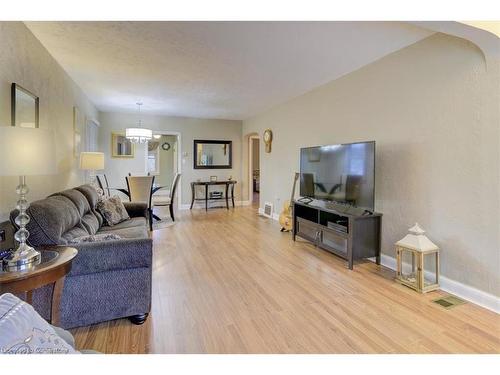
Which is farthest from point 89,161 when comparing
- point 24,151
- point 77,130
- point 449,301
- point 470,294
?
point 470,294

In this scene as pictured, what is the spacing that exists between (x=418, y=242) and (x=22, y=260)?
120 inches

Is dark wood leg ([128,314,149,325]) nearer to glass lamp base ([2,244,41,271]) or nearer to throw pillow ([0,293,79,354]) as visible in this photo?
glass lamp base ([2,244,41,271])

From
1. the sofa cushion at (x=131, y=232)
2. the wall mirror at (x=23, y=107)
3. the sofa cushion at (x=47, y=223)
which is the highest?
the wall mirror at (x=23, y=107)

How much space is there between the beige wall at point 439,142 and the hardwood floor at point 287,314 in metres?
0.51

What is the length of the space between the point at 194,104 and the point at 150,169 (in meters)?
5.43

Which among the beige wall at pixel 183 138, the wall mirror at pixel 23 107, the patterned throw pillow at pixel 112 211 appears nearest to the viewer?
the wall mirror at pixel 23 107

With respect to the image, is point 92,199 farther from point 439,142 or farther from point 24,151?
point 439,142

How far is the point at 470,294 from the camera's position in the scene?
8.06 feet

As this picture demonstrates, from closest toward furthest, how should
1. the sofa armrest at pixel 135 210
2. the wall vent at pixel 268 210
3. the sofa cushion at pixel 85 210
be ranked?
the sofa cushion at pixel 85 210 → the sofa armrest at pixel 135 210 → the wall vent at pixel 268 210

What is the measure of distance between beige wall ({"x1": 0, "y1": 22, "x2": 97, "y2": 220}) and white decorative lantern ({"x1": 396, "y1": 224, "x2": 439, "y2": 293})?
11.1ft

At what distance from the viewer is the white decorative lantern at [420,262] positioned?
2613 mm

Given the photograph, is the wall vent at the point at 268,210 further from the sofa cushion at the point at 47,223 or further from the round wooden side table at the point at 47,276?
the round wooden side table at the point at 47,276

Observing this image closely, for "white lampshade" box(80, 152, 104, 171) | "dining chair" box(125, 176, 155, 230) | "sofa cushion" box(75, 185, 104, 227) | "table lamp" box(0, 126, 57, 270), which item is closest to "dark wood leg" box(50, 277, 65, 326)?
"table lamp" box(0, 126, 57, 270)

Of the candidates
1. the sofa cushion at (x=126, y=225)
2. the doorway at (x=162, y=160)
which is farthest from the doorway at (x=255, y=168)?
the sofa cushion at (x=126, y=225)
